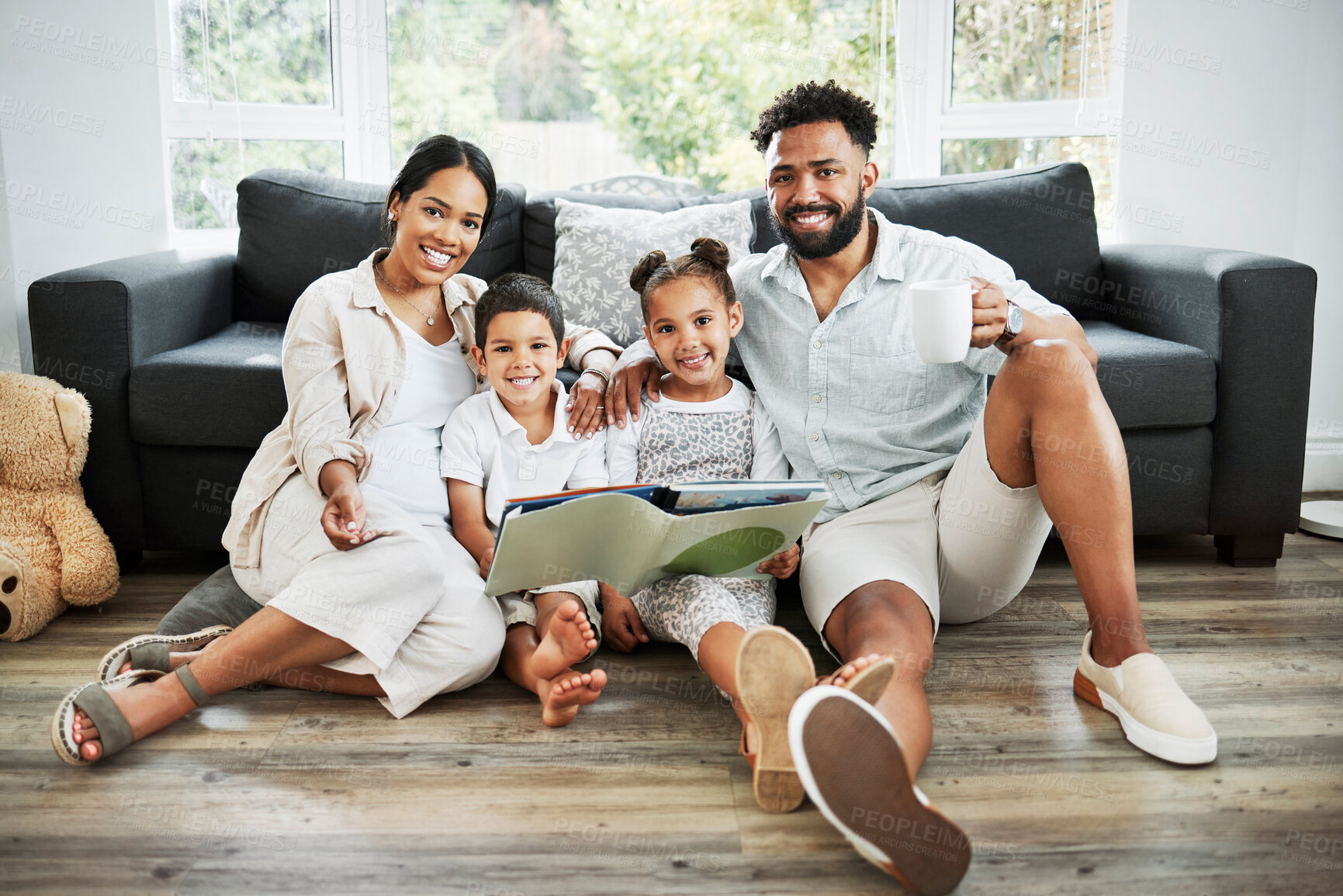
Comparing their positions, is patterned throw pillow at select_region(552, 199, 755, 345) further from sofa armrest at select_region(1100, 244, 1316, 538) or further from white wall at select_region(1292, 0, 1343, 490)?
white wall at select_region(1292, 0, 1343, 490)

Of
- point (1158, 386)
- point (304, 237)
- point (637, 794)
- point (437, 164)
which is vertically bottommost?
point (637, 794)

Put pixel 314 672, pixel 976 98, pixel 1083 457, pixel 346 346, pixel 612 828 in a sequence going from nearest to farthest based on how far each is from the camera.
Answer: pixel 612 828
pixel 1083 457
pixel 314 672
pixel 346 346
pixel 976 98

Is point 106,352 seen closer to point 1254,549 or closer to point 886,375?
point 886,375

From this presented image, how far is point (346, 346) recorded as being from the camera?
62.2 inches

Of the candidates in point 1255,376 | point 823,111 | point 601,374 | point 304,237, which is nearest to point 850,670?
point 601,374

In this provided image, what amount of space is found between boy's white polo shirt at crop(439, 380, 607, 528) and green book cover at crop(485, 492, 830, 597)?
23cm

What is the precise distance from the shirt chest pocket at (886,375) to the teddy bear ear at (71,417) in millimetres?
1454

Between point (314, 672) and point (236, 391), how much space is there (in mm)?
721

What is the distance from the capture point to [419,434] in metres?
1.64

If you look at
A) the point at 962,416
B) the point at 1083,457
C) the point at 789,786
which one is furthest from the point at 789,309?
the point at 789,786

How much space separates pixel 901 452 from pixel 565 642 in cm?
65

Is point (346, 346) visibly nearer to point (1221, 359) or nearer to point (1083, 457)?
point (1083, 457)

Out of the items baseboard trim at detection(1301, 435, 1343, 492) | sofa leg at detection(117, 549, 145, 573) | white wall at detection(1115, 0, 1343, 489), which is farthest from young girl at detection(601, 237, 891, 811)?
baseboard trim at detection(1301, 435, 1343, 492)

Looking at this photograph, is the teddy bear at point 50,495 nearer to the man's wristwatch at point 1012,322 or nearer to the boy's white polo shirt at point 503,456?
the boy's white polo shirt at point 503,456
